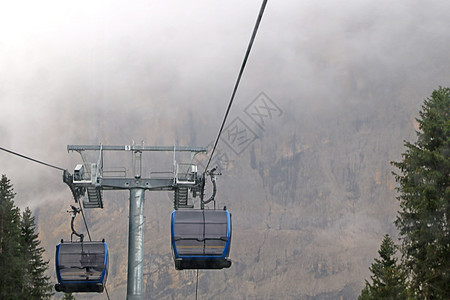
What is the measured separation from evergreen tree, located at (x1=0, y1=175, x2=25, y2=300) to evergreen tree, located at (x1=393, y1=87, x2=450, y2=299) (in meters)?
30.1

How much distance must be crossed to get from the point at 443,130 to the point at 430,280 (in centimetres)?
766

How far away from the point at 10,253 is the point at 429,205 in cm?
3248

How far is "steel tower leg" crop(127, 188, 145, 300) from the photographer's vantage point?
19969mm

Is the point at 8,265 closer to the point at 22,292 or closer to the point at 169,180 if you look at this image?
the point at 22,292

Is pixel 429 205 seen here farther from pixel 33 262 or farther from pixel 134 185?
pixel 33 262

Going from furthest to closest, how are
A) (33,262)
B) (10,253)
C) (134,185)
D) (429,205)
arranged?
(33,262), (10,253), (429,205), (134,185)

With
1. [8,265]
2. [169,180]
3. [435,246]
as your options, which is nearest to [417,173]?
[435,246]

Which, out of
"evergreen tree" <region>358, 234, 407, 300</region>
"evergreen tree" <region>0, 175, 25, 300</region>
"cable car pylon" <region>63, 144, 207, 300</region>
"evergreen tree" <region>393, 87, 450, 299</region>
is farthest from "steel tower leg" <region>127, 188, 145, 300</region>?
"evergreen tree" <region>0, 175, 25, 300</region>

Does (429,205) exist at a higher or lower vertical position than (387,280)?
higher

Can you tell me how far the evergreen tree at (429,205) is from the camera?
2966 centimetres

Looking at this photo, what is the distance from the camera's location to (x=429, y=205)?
3067cm

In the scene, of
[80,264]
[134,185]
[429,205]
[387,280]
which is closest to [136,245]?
[80,264]

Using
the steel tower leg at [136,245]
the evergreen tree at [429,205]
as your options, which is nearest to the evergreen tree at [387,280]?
the evergreen tree at [429,205]

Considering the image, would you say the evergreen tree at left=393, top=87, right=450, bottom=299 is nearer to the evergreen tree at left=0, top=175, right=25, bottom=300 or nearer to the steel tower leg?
A: the steel tower leg
